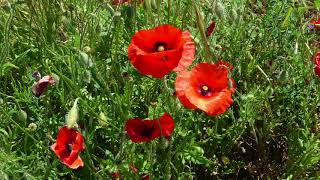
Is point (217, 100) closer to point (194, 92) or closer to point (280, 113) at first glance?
point (194, 92)

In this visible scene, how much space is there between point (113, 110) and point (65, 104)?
185mm

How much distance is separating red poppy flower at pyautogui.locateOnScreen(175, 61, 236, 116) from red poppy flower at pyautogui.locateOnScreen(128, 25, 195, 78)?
0.21ft

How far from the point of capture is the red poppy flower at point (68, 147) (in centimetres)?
153

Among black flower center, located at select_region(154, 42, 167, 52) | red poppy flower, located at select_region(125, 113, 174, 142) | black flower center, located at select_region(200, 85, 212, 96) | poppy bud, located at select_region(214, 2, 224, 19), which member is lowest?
red poppy flower, located at select_region(125, 113, 174, 142)

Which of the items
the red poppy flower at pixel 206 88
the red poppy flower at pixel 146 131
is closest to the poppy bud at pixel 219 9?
the red poppy flower at pixel 206 88

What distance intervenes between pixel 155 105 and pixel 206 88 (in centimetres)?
24

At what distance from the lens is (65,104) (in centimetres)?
186

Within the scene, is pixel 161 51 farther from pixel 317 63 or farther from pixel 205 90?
pixel 317 63

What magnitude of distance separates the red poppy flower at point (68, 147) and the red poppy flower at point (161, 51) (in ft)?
0.95

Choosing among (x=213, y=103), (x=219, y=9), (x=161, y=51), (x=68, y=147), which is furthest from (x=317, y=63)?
(x=68, y=147)

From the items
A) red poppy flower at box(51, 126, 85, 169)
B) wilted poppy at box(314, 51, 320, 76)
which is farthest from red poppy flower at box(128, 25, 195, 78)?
wilted poppy at box(314, 51, 320, 76)

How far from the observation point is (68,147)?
157cm

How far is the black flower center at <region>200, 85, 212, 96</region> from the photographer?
1.59m

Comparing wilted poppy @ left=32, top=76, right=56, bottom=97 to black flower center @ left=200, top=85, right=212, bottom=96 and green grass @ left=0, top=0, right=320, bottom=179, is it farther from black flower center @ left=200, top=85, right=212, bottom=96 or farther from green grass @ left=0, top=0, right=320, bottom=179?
black flower center @ left=200, top=85, right=212, bottom=96
